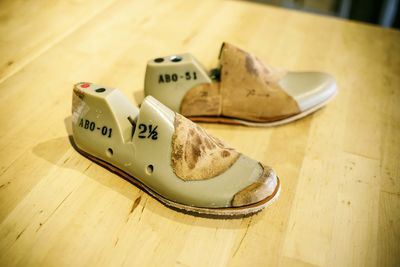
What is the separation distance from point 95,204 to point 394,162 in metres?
0.72

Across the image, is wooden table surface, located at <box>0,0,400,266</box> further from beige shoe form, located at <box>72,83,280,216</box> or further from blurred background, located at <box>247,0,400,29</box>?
blurred background, located at <box>247,0,400,29</box>

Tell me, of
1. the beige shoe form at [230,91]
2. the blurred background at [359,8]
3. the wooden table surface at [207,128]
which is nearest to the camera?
the wooden table surface at [207,128]

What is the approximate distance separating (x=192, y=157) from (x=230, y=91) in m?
0.28

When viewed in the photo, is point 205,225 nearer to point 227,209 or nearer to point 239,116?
point 227,209

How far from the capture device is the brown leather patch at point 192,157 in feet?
2.50

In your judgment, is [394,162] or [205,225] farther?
[394,162]

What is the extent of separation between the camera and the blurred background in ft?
6.48

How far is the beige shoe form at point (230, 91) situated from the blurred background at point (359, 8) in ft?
4.11

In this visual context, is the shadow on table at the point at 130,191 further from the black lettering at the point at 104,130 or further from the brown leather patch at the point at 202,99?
the brown leather patch at the point at 202,99

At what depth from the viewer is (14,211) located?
0.79 meters

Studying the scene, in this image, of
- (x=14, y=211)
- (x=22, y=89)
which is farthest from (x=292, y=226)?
(x=22, y=89)

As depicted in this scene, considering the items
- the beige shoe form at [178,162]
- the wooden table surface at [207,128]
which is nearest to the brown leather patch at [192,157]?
the beige shoe form at [178,162]

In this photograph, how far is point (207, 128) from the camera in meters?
1.02

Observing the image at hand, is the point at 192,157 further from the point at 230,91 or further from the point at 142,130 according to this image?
the point at 230,91
